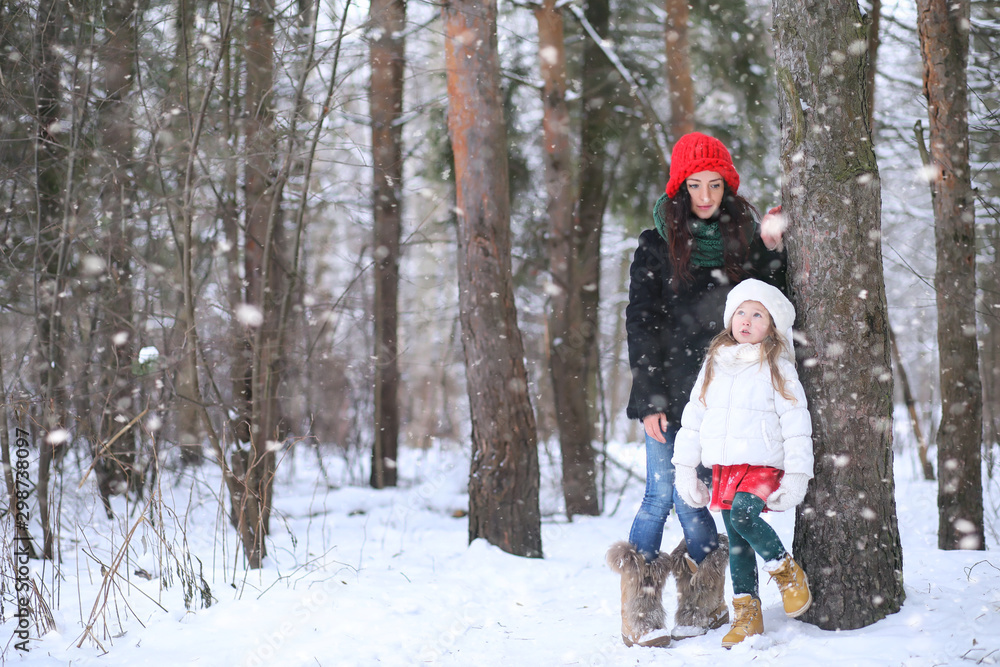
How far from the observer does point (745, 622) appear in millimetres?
2664

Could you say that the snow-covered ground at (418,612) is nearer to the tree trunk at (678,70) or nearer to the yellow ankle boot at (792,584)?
the yellow ankle boot at (792,584)

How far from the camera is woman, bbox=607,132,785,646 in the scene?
9.73 feet

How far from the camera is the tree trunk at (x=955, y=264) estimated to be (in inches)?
175

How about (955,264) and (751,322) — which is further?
(955,264)

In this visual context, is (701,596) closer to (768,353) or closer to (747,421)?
(747,421)

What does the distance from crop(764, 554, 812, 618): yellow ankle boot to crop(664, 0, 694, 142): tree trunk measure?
5.12m

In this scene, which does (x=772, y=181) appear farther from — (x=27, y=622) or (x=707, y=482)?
(x=27, y=622)

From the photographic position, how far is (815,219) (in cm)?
279

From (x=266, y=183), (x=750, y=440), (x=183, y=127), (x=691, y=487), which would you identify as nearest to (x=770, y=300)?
(x=750, y=440)

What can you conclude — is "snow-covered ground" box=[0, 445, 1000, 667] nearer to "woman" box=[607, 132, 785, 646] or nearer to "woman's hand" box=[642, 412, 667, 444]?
"woman" box=[607, 132, 785, 646]


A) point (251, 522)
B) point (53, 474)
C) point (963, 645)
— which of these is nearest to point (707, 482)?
point (963, 645)

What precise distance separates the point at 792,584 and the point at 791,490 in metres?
0.36

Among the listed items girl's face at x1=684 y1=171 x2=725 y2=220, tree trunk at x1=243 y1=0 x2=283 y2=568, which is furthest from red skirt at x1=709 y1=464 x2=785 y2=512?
tree trunk at x1=243 y1=0 x2=283 y2=568

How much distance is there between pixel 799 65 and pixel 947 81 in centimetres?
238
